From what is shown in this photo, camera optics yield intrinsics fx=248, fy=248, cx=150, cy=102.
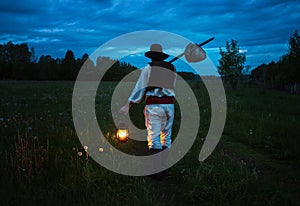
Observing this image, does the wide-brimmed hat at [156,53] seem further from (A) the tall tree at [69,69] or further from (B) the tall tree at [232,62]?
(A) the tall tree at [69,69]

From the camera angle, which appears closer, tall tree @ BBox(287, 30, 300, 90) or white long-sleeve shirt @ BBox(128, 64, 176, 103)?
white long-sleeve shirt @ BBox(128, 64, 176, 103)

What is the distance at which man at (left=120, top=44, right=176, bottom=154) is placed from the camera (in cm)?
450

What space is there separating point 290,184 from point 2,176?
490cm

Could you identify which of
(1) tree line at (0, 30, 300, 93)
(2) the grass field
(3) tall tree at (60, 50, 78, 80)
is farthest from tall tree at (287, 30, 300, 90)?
(3) tall tree at (60, 50, 78, 80)

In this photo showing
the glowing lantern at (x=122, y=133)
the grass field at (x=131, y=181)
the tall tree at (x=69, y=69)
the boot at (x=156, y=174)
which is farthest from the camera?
the tall tree at (x=69, y=69)

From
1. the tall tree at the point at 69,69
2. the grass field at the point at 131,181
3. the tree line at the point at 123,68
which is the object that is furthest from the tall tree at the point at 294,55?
the tall tree at the point at 69,69

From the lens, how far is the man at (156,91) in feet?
14.8

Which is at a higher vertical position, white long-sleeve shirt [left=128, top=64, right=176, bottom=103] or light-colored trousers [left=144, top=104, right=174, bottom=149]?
white long-sleeve shirt [left=128, top=64, right=176, bottom=103]

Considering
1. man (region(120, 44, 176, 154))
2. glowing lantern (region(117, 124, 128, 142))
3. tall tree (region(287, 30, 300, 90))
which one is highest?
tall tree (region(287, 30, 300, 90))

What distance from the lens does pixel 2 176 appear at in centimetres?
396

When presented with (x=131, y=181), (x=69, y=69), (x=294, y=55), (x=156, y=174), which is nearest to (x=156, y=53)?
(x=156, y=174)

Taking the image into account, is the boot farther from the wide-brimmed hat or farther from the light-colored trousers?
the wide-brimmed hat

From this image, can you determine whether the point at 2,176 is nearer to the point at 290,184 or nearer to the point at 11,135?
the point at 11,135

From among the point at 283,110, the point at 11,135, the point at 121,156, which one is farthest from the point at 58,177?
the point at 283,110
